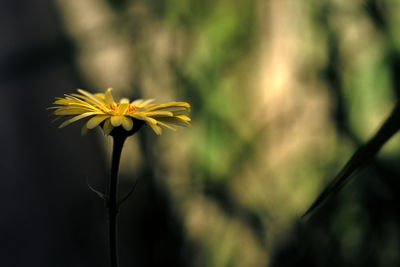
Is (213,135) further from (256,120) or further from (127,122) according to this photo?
(127,122)

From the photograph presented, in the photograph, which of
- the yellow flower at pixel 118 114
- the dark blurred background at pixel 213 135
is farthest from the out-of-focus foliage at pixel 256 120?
the yellow flower at pixel 118 114

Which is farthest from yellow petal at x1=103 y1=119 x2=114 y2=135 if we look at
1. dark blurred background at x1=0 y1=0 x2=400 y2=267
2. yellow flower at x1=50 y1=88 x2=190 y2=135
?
dark blurred background at x1=0 y1=0 x2=400 y2=267

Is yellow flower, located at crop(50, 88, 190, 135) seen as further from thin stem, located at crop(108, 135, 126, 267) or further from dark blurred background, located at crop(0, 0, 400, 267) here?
dark blurred background, located at crop(0, 0, 400, 267)

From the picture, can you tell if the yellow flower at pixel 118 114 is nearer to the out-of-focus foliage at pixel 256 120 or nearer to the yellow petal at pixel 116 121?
the yellow petal at pixel 116 121

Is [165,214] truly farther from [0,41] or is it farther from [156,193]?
[0,41]

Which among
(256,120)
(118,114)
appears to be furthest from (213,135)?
(118,114)

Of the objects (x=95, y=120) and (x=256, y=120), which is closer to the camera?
(x=95, y=120)

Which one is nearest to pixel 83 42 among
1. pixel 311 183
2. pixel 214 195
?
pixel 214 195
